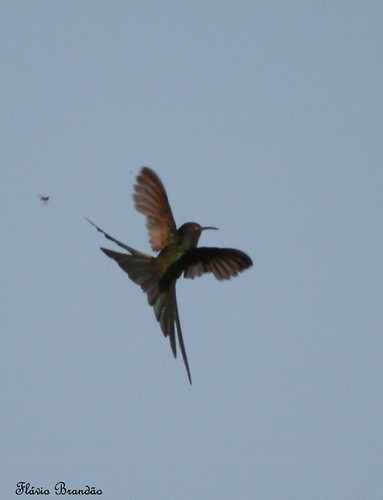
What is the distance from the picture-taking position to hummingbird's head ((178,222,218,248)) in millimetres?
7895

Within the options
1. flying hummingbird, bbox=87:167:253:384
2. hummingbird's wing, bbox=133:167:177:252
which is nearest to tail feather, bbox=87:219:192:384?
flying hummingbird, bbox=87:167:253:384

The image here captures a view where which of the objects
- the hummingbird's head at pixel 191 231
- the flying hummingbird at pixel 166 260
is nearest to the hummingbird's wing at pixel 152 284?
the flying hummingbird at pixel 166 260

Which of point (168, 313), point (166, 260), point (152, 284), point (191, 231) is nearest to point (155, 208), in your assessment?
point (191, 231)

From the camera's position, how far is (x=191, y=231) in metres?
7.91

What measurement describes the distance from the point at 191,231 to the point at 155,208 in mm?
380

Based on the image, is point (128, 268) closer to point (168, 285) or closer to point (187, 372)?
point (168, 285)

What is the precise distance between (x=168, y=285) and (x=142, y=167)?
3.71 ft

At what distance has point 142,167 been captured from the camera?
23.9 feet

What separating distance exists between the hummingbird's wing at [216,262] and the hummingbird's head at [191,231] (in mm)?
98

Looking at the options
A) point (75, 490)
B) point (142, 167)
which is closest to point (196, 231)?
point (142, 167)

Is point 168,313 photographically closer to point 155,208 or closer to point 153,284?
point 153,284

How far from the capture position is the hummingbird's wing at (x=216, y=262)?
734 cm

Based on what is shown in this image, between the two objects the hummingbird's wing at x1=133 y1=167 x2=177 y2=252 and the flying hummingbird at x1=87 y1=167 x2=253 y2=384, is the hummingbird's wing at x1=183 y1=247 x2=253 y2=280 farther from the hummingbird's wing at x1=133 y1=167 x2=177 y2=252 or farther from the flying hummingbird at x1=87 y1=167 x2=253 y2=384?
the hummingbird's wing at x1=133 y1=167 x2=177 y2=252

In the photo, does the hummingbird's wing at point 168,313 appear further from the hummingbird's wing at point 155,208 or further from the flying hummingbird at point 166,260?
the hummingbird's wing at point 155,208
